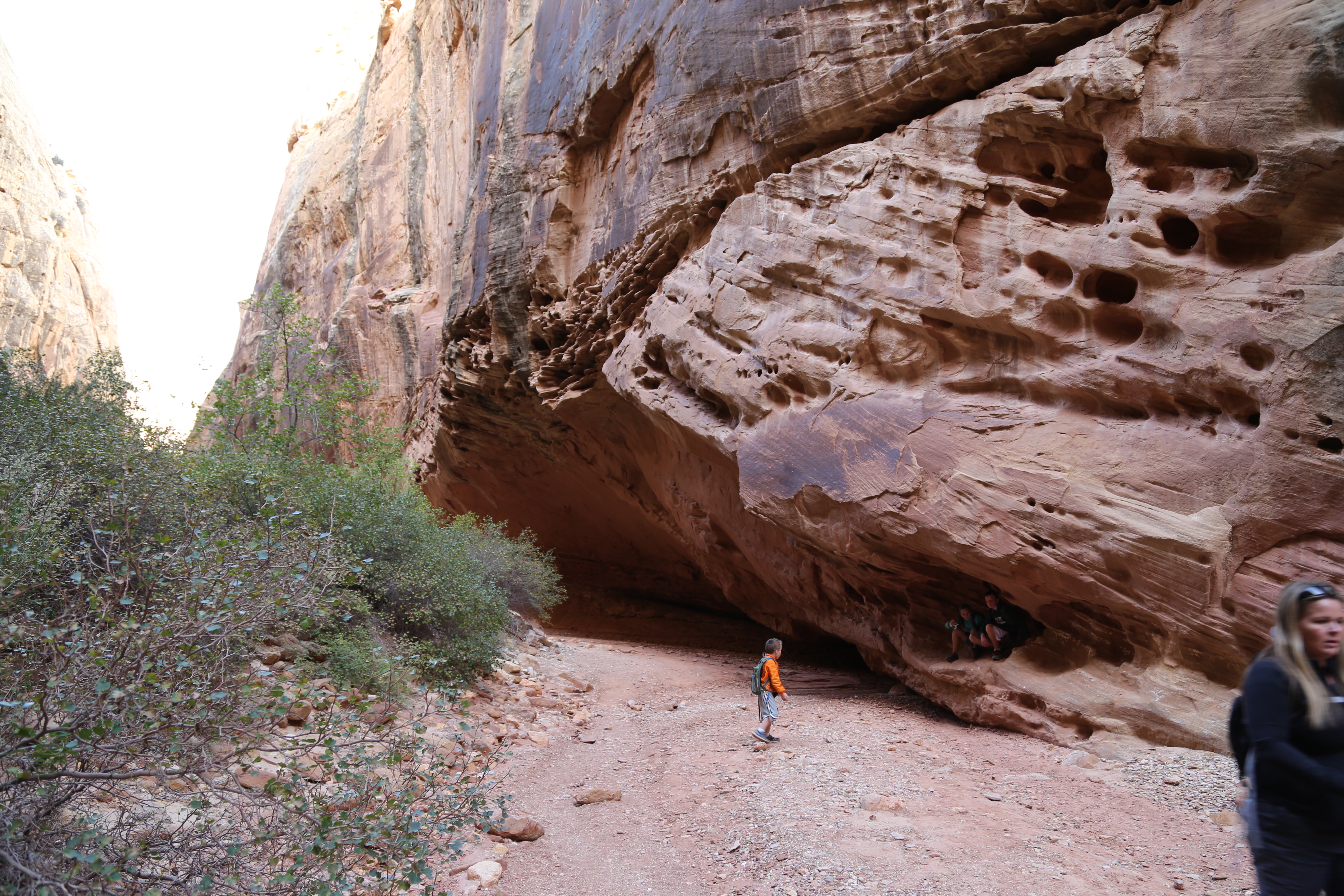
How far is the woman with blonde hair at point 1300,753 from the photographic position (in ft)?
7.63

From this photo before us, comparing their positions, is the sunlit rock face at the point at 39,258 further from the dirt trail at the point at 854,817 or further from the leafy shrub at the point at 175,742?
the dirt trail at the point at 854,817

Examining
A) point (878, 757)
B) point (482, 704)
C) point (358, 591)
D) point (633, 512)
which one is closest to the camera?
point (878, 757)

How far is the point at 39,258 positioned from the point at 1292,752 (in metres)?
39.8

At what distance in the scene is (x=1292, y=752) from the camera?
7.61ft

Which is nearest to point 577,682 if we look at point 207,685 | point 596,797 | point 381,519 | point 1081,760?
point 381,519

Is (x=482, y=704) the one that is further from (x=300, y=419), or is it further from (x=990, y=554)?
(x=300, y=419)

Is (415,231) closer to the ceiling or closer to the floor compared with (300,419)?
closer to the ceiling

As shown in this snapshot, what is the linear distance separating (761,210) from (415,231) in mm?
13862

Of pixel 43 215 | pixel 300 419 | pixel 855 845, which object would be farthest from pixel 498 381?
pixel 43 215

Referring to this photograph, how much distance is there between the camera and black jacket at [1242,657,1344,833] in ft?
7.55

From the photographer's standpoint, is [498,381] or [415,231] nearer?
[498,381]

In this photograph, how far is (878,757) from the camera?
657 cm

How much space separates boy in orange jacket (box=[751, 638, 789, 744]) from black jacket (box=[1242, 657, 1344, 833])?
4800 millimetres

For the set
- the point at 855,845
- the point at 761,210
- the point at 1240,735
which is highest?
the point at 761,210
